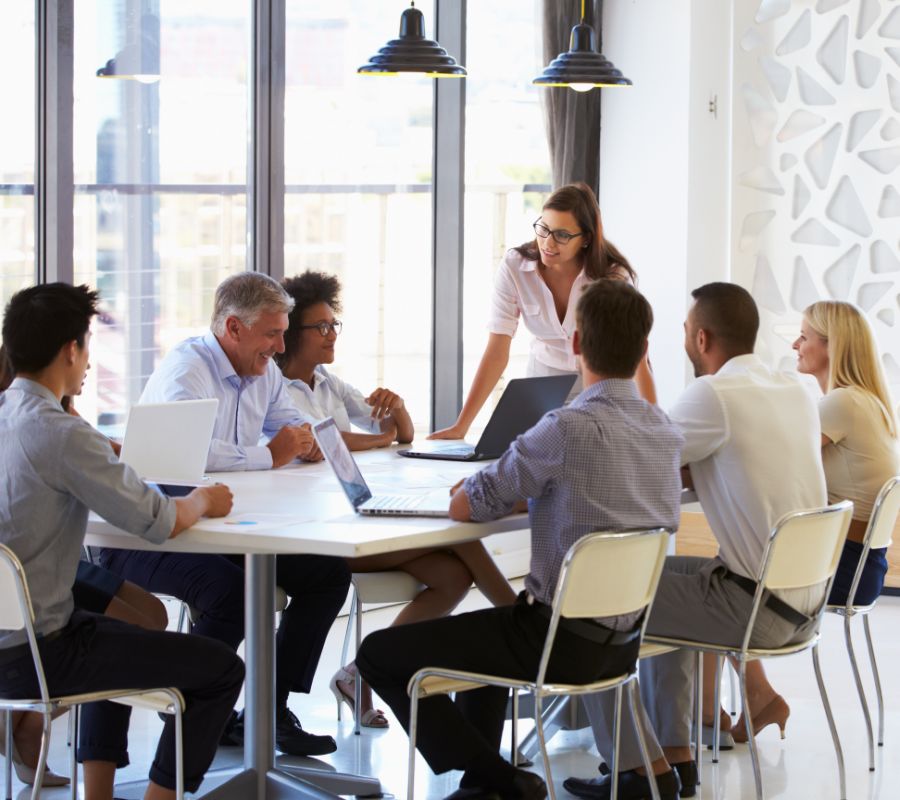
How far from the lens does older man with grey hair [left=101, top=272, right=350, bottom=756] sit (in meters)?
3.52

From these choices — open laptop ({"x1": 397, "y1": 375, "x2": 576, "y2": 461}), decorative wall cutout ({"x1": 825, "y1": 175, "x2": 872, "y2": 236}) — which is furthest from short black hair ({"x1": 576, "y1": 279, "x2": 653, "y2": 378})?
decorative wall cutout ({"x1": 825, "y1": 175, "x2": 872, "y2": 236})

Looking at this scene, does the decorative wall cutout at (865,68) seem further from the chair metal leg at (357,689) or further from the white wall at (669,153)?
the chair metal leg at (357,689)

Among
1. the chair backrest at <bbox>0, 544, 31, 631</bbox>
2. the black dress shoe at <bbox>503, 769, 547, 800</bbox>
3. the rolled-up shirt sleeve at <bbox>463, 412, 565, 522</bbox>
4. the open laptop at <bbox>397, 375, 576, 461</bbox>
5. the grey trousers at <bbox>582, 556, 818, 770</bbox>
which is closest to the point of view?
the chair backrest at <bbox>0, 544, 31, 631</bbox>

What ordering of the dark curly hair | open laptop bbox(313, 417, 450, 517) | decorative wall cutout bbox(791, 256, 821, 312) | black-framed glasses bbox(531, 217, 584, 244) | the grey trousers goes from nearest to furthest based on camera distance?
open laptop bbox(313, 417, 450, 517) < the grey trousers < the dark curly hair < black-framed glasses bbox(531, 217, 584, 244) < decorative wall cutout bbox(791, 256, 821, 312)

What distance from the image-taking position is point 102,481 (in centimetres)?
265

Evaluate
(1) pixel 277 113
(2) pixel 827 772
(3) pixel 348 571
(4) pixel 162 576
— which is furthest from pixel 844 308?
(1) pixel 277 113

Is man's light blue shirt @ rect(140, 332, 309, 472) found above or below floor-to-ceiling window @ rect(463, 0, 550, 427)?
below

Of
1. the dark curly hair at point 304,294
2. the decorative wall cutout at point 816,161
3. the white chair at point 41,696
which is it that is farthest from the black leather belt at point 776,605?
the decorative wall cutout at point 816,161

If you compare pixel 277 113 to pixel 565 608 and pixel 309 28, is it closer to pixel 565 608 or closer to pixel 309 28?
pixel 309 28

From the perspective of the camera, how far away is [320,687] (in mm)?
4523

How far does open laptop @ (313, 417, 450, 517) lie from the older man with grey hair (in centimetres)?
60

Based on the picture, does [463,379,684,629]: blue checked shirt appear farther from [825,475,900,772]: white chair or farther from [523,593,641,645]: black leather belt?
[825,475,900,772]: white chair

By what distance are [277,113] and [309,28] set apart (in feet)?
1.27

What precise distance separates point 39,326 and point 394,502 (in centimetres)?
87
